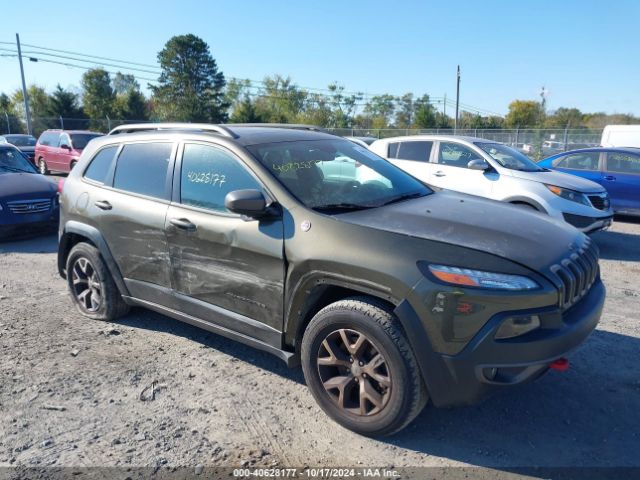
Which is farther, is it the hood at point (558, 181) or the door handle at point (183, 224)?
the hood at point (558, 181)

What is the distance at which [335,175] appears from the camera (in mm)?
3730

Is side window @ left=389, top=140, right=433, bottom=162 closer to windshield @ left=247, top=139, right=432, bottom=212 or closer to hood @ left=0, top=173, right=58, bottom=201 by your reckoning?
windshield @ left=247, top=139, right=432, bottom=212

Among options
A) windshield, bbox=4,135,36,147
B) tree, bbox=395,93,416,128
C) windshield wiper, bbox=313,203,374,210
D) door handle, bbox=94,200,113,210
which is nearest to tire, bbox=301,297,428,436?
windshield wiper, bbox=313,203,374,210

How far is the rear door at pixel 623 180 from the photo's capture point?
9531 mm

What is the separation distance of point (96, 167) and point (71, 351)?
172cm

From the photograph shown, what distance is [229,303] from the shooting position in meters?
3.47

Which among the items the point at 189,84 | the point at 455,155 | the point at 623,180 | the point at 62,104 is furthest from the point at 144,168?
the point at 189,84

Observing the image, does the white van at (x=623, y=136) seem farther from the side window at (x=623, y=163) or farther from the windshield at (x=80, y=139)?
the windshield at (x=80, y=139)

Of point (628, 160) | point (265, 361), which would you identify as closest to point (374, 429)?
point (265, 361)

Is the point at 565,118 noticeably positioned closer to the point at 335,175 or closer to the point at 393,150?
the point at 393,150

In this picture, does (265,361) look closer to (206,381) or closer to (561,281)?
(206,381)

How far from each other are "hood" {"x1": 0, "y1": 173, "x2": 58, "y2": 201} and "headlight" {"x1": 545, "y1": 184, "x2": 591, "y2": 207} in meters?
8.15

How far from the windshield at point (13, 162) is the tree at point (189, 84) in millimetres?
52029

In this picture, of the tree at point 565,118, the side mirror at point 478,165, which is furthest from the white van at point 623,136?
the tree at point 565,118
